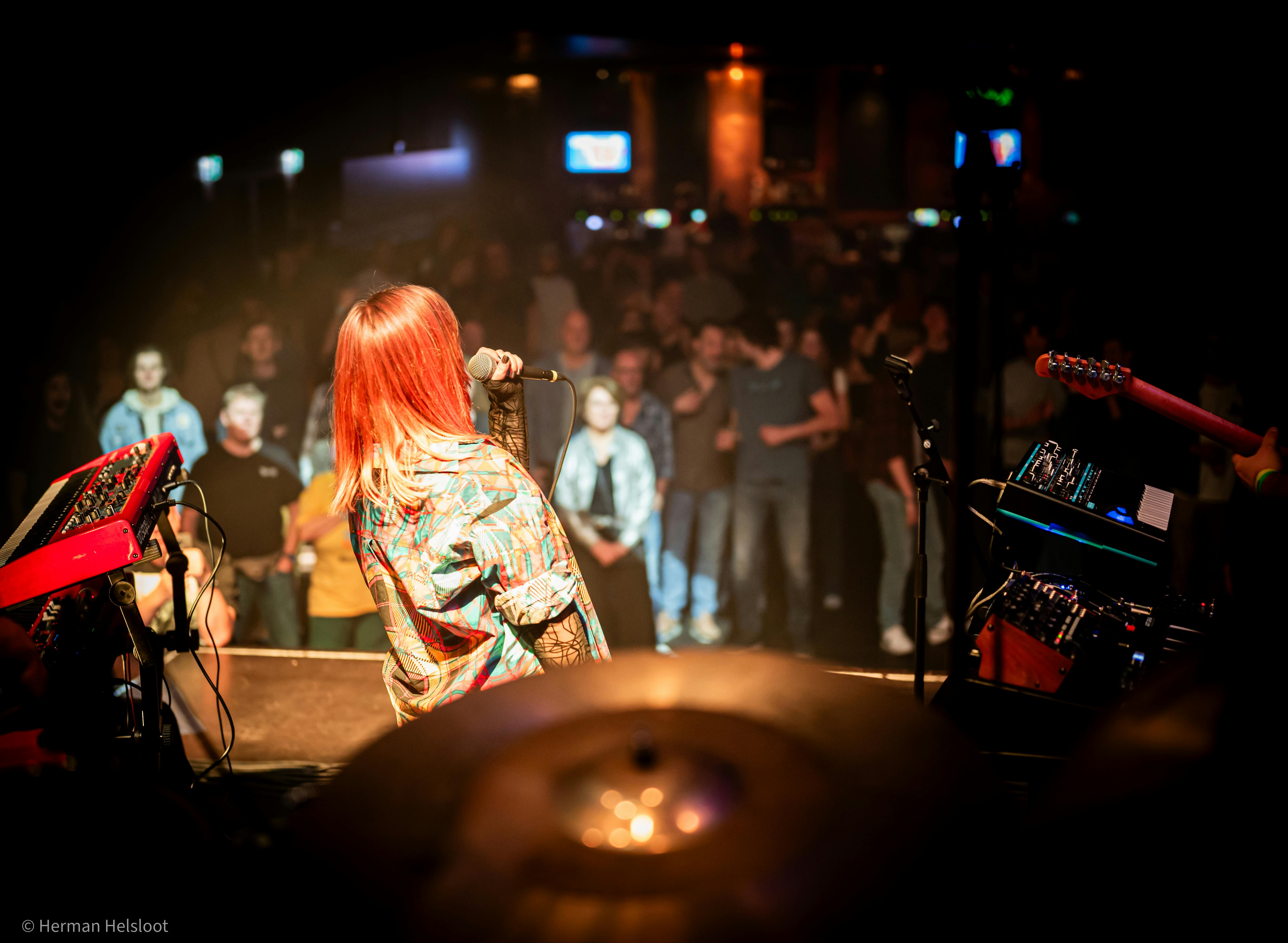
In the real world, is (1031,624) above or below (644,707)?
below

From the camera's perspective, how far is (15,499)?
4.77 meters

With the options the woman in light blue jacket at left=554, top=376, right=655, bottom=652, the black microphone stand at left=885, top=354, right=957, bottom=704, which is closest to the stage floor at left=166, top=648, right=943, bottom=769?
the black microphone stand at left=885, top=354, right=957, bottom=704

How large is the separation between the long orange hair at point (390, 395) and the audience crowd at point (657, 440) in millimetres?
2424

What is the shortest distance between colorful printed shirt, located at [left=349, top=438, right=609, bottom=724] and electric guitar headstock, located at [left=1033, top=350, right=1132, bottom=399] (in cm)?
154

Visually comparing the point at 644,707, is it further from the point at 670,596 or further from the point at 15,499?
the point at 15,499

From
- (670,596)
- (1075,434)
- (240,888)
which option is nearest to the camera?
(240,888)

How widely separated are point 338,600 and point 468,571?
2899mm

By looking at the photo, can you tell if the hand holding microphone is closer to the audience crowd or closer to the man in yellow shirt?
the audience crowd

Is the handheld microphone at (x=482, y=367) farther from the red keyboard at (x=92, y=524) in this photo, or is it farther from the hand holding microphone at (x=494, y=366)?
the red keyboard at (x=92, y=524)

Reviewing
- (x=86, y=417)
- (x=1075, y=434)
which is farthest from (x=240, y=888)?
(x=86, y=417)

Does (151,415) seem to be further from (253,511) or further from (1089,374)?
(1089,374)

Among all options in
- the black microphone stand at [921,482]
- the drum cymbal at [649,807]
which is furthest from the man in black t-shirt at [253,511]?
the drum cymbal at [649,807]

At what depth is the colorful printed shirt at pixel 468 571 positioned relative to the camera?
5.37 feet

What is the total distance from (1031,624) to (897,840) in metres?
1.85
